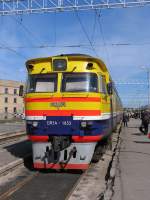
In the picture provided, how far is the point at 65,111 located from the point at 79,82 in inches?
36.8

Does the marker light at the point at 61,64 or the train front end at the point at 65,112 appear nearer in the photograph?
the train front end at the point at 65,112

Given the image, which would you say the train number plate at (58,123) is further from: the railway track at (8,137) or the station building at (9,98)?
the station building at (9,98)

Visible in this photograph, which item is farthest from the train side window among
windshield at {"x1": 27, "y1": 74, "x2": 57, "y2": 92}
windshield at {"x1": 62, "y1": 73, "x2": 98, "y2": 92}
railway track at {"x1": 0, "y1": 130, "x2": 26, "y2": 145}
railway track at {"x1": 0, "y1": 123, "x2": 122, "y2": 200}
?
railway track at {"x1": 0, "y1": 130, "x2": 26, "y2": 145}

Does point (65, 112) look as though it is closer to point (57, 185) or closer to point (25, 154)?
point (57, 185)

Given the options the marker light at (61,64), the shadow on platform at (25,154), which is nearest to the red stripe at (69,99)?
the marker light at (61,64)

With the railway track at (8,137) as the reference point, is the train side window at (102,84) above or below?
above

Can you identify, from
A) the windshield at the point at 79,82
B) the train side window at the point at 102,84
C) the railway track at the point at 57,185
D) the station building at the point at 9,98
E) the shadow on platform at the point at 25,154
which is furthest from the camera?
the station building at the point at 9,98

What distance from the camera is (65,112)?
497 inches

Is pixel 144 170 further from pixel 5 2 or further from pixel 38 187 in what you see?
pixel 5 2

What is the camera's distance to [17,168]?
1383 centimetres

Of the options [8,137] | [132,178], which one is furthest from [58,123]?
[8,137]

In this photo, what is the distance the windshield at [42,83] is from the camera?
13031 millimetres

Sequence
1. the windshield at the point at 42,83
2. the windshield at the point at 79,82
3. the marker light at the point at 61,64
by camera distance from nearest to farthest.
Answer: the windshield at the point at 79,82 < the windshield at the point at 42,83 < the marker light at the point at 61,64

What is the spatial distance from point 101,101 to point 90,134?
1044 mm
